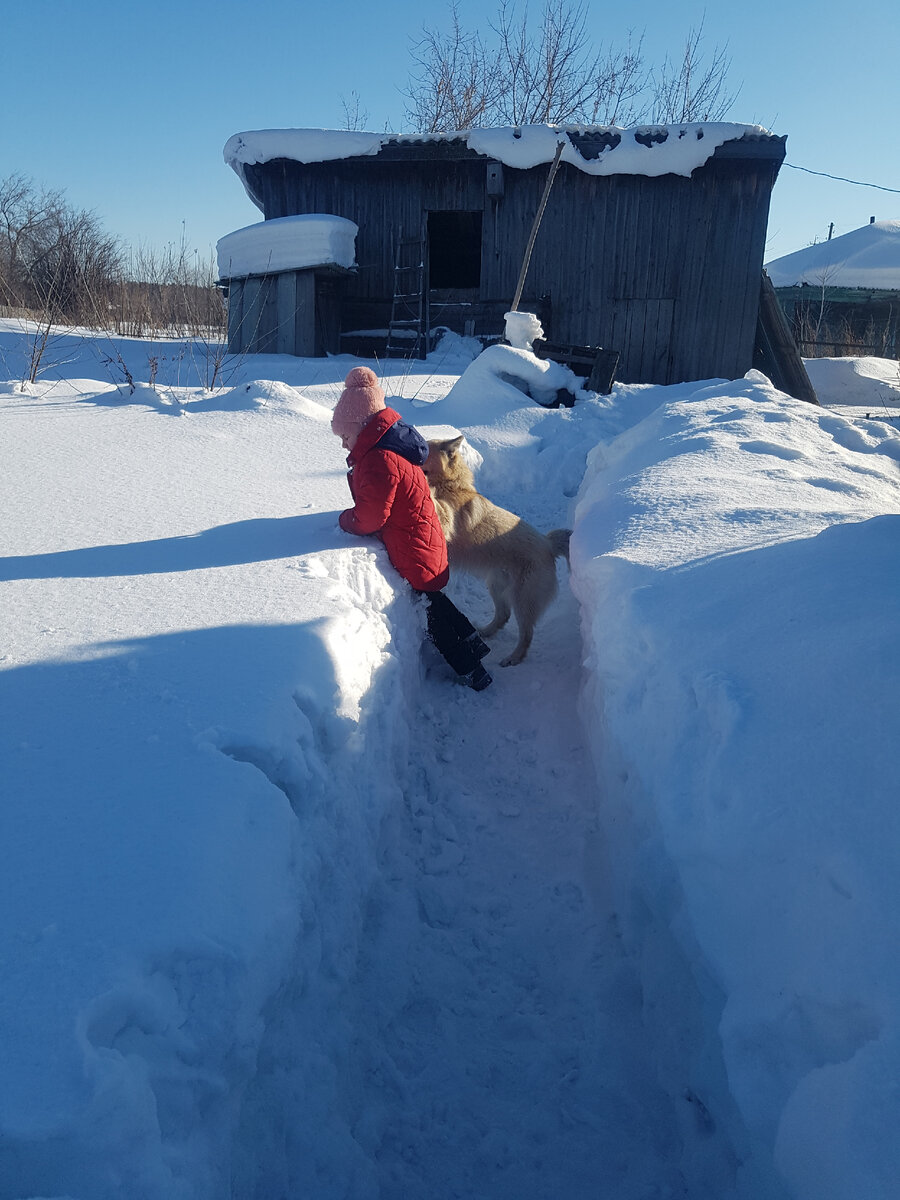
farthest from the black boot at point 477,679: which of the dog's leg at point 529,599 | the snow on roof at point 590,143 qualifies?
the snow on roof at point 590,143

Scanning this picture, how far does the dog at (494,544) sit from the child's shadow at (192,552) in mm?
729

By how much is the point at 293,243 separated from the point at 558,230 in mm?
4450

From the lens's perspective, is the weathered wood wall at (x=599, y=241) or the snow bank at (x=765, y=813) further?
the weathered wood wall at (x=599, y=241)

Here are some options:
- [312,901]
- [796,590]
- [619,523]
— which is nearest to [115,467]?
[619,523]

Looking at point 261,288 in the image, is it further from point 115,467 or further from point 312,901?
point 312,901

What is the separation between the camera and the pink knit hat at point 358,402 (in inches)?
145

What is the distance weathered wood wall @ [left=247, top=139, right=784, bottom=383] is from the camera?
37.9 feet

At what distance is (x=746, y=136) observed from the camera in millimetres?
10680

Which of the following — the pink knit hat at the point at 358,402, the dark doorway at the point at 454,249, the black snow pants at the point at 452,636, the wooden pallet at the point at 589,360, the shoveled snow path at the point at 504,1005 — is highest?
the dark doorway at the point at 454,249

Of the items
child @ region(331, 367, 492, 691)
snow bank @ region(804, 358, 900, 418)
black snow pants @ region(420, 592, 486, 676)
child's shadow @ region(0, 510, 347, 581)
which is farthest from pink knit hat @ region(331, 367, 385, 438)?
snow bank @ region(804, 358, 900, 418)

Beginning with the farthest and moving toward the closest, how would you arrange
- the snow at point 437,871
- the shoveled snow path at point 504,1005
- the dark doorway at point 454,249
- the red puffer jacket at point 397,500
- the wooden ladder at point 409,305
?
the dark doorway at point 454,249 < the wooden ladder at point 409,305 < the red puffer jacket at point 397,500 < the shoveled snow path at point 504,1005 < the snow at point 437,871

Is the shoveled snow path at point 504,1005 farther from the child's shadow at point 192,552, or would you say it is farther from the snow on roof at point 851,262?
the snow on roof at point 851,262

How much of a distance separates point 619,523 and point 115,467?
3341 mm

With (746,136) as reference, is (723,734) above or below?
below
